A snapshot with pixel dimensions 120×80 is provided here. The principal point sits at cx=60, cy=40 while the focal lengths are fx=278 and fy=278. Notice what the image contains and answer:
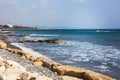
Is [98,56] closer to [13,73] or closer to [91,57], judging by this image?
[91,57]

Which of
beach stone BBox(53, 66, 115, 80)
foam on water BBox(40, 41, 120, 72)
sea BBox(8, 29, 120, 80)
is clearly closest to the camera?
beach stone BBox(53, 66, 115, 80)

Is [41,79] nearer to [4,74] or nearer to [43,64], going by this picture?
[4,74]

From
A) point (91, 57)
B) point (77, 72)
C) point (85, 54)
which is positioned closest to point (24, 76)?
point (77, 72)

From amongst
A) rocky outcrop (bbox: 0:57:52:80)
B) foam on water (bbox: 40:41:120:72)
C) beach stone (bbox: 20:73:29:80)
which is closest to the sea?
foam on water (bbox: 40:41:120:72)

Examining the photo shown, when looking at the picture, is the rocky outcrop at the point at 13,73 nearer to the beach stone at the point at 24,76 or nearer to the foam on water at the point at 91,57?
the beach stone at the point at 24,76

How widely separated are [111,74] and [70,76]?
4522mm

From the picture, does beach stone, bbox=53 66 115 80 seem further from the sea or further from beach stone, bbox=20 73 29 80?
beach stone, bbox=20 73 29 80

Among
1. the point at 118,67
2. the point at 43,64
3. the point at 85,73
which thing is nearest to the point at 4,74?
the point at 85,73

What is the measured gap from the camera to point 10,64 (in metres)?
13.2

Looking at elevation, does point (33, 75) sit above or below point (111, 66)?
above

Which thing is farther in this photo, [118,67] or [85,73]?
[118,67]

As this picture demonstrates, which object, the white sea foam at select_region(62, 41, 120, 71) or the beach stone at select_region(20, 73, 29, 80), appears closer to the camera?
the beach stone at select_region(20, 73, 29, 80)

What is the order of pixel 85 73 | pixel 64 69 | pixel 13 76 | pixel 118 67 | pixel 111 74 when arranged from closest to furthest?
pixel 13 76, pixel 85 73, pixel 64 69, pixel 111 74, pixel 118 67

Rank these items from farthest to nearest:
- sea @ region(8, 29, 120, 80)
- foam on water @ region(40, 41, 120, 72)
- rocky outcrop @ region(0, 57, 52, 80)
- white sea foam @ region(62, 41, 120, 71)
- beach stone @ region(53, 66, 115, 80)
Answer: white sea foam @ region(62, 41, 120, 71) → foam on water @ region(40, 41, 120, 72) → sea @ region(8, 29, 120, 80) → beach stone @ region(53, 66, 115, 80) → rocky outcrop @ region(0, 57, 52, 80)
